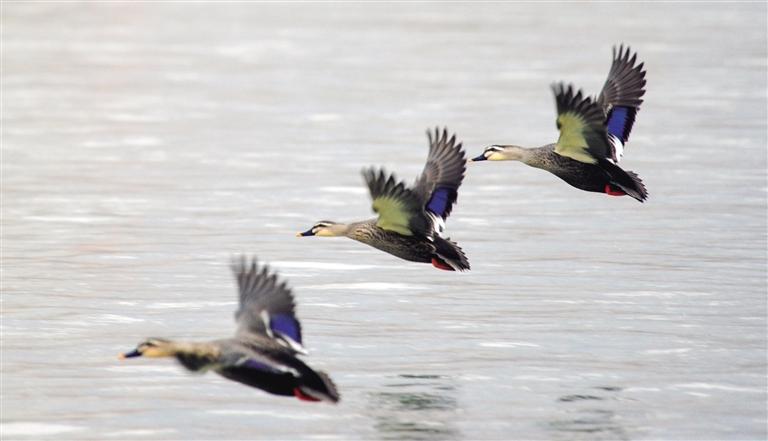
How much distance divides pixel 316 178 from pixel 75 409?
35.3 feet

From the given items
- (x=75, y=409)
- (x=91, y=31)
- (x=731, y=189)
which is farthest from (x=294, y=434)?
(x=91, y=31)

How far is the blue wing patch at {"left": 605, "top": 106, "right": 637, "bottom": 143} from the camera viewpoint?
1427cm

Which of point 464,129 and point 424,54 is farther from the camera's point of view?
point 424,54

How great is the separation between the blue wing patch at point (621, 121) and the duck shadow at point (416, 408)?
119 inches

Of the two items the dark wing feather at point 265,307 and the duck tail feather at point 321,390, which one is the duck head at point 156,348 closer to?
the dark wing feather at point 265,307

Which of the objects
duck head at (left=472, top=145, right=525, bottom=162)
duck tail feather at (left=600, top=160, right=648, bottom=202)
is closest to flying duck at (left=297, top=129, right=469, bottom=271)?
duck tail feather at (left=600, top=160, right=648, bottom=202)

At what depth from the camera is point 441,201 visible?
1263cm

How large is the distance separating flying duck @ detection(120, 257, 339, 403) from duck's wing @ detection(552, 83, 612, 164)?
3.35 metres

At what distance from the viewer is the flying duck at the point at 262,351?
9.99 m

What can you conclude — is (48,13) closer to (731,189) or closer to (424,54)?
(424,54)

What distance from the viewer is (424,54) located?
41.4 meters

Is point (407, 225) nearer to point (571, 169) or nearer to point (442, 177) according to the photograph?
point (442, 177)

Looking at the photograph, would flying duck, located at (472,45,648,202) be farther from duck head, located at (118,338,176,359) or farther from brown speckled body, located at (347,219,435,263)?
duck head, located at (118,338,176,359)

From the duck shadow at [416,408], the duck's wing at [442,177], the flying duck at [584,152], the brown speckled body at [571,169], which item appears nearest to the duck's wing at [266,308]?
the duck shadow at [416,408]
